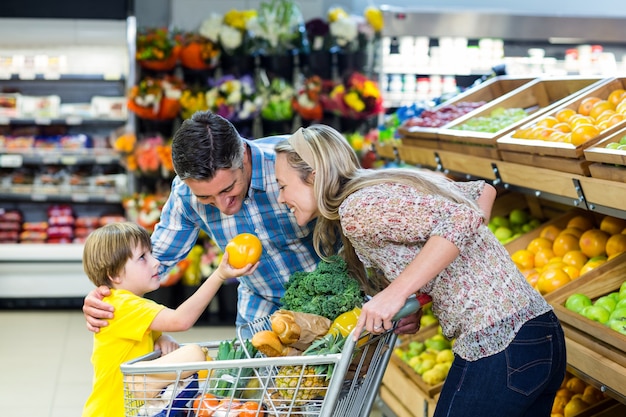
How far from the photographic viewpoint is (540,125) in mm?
3434

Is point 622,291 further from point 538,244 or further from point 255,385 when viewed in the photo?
point 255,385

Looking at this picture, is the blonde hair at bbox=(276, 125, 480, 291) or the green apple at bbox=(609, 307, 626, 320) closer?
the blonde hair at bbox=(276, 125, 480, 291)

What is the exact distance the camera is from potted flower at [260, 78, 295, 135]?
22.6ft

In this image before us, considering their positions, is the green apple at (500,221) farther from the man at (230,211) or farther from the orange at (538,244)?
the man at (230,211)

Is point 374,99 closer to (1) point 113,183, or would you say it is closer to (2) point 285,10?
(2) point 285,10

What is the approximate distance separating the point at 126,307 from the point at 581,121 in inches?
74.1

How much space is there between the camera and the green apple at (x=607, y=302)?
279cm

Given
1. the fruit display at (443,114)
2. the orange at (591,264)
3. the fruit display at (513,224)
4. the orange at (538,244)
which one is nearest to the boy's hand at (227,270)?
the orange at (591,264)

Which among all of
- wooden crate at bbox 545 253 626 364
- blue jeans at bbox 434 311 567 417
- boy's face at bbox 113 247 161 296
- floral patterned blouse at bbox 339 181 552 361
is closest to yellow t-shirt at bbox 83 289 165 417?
boy's face at bbox 113 247 161 296

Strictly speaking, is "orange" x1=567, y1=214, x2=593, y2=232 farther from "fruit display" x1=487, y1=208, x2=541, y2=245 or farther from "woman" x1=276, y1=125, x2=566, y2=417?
"woman" x1=276, y1=125, x2=566, y2=417

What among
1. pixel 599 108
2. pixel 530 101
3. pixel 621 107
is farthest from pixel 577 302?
pixel 530 101

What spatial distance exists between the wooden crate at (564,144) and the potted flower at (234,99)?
11.4ft

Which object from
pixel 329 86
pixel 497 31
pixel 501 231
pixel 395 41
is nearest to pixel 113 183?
pixel 329 86

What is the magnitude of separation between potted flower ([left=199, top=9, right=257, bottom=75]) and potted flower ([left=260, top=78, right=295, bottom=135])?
0.99 feet
